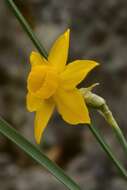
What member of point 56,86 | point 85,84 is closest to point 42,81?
point 56,86

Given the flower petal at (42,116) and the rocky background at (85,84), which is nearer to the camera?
the flower petal at (42,116)

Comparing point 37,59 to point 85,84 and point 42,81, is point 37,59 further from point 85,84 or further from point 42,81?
point 85,84

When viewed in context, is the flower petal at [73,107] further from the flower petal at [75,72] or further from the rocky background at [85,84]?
the rocky background at [85,84]

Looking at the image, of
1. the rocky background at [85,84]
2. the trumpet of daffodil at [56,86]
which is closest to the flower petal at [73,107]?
the trumpet of daffodil at [56,86]

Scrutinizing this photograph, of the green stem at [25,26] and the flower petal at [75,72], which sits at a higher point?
the green stem at [25,26]

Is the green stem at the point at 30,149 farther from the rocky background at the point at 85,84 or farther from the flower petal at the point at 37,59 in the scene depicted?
the rocky background at the point at 85,84

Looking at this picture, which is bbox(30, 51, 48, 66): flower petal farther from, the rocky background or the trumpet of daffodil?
the rocky background

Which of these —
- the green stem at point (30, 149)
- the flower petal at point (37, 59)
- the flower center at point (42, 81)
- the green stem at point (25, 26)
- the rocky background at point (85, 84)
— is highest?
the green stem at point (25, 26)
